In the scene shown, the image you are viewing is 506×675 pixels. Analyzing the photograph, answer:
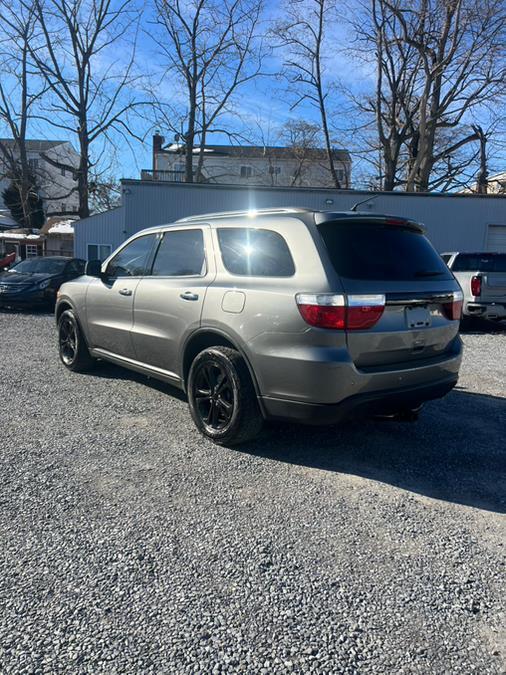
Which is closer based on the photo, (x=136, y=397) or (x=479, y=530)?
(x=479, y=530)

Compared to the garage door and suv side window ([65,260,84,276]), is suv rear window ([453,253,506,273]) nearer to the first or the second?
the garage door

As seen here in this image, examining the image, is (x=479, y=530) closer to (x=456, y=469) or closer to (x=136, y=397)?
(x=456, y=469)

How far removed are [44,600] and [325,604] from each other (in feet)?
4.15

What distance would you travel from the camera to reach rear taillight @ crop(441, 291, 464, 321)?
3906 mm

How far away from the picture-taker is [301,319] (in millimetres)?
3332

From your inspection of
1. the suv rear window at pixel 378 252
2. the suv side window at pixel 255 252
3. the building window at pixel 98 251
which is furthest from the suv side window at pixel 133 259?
the building window at pixel 98 251

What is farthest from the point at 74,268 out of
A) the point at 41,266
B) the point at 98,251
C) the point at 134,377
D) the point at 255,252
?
the point at 255,252

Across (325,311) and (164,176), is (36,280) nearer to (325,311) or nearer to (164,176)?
(325,311)

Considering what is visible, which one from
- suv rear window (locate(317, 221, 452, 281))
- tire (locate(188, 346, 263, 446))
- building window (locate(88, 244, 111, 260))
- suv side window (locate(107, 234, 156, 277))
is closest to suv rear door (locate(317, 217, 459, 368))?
suv rear window (locate(317, 221, 452, 281))

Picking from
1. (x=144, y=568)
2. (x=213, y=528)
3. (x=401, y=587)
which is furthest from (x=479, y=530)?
(x=144, y=568)

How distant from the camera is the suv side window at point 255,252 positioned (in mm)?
3615

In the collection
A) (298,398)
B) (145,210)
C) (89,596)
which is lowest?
(89,596)

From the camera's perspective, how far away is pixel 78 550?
8.55 ft

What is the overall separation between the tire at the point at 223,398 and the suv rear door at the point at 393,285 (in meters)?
0.90
